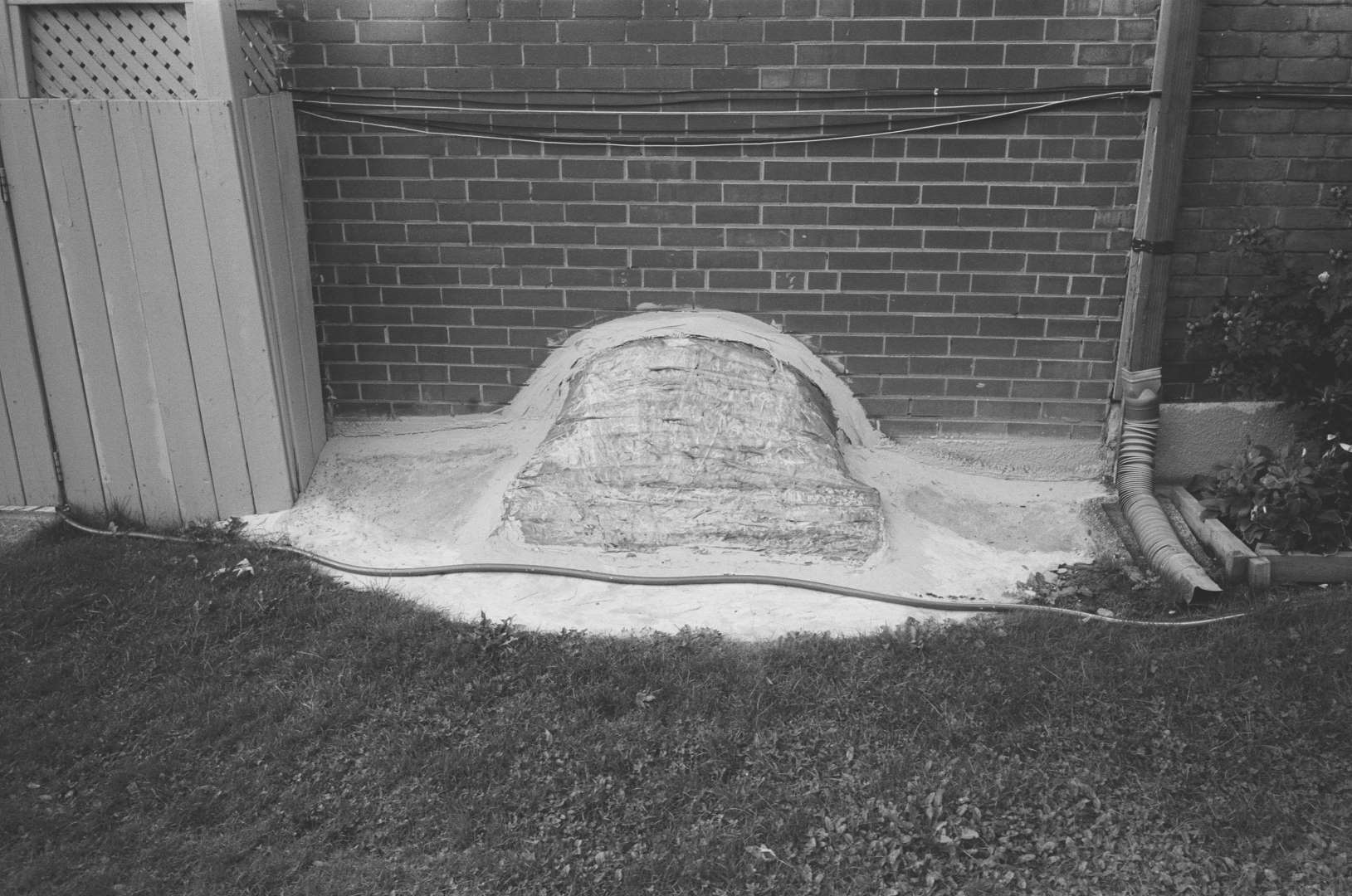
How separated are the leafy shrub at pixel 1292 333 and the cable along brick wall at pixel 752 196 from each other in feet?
1.58

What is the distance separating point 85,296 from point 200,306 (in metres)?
0.46

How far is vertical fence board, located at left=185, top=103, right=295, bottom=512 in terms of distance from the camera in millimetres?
4457

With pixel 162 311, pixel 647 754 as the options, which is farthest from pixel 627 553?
pixel 162 311

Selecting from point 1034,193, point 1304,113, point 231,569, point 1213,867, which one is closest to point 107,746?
point 231,569

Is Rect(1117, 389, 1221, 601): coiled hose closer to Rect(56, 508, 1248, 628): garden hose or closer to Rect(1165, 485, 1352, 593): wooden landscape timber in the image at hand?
Rect(1165, 485, 1352, 593): wooden landscape timber

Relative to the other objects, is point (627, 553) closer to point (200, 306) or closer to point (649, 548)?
point (649, 548)

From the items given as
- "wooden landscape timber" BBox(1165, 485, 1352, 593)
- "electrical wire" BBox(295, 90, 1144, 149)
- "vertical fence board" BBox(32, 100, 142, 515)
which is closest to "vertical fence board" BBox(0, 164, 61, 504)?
"vertical fence board" BBox(32, 100, 142, 515)

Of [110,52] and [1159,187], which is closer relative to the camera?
[110,52]

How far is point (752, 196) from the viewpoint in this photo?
4.98 meters

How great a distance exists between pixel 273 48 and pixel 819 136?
7.76 ft

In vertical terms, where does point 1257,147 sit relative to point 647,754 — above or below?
above

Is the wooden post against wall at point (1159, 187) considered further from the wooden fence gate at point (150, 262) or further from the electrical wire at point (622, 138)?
the wooden fence gate at point (150, 262)

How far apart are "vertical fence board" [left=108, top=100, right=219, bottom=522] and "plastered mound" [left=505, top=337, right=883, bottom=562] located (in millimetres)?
1384

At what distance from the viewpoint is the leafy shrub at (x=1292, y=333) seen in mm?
4668
